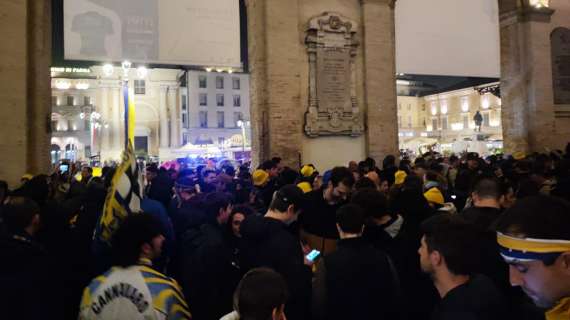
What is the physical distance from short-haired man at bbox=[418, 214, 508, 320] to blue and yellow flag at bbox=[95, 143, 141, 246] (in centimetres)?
196

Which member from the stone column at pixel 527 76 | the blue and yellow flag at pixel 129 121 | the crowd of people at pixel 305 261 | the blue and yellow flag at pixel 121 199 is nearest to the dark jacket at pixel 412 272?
the crowd of people at pixel 305 261

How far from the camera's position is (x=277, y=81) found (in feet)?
39.5

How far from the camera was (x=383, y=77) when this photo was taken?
43.3 feet

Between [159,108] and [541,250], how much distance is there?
59.0 meters

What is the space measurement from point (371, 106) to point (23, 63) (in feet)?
29.6

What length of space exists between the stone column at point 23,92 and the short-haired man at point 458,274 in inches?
405

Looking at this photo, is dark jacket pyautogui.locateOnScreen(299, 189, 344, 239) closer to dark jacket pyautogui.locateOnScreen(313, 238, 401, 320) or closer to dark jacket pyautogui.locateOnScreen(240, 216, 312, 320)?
dark jacket pyautogui.locateOnScreen(240, 216, 312, 320)

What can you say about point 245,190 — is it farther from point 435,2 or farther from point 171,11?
point 435,2

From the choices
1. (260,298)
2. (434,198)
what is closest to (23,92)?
(434,198)

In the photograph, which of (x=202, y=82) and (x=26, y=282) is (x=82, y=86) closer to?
(x=202, y=82)

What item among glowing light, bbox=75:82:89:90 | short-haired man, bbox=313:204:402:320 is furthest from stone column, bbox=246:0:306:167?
glowing light, bbox=75:82:89:90

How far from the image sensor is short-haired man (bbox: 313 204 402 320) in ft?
9.13

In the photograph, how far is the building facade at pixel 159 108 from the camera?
2221 inches

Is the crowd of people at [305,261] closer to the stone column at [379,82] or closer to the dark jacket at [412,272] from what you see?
the dark jacket at [412,272]
